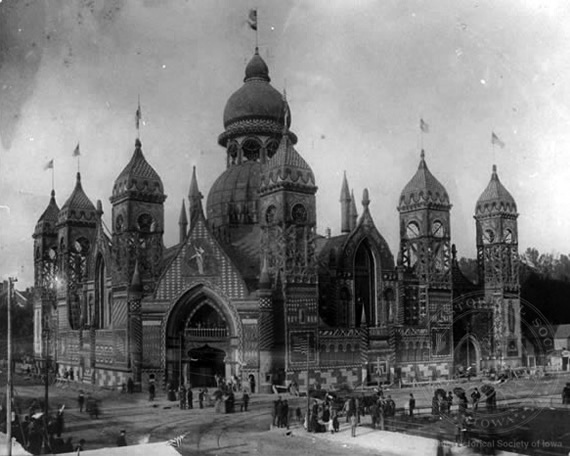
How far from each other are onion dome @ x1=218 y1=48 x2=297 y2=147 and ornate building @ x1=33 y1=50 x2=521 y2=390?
3.3 inches

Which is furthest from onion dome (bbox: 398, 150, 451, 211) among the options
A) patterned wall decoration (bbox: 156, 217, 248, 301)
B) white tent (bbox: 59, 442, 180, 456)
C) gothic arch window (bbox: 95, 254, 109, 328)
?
white tent (bbox: 59, 442, 180, 456)

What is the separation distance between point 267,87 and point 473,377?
65.0 ft

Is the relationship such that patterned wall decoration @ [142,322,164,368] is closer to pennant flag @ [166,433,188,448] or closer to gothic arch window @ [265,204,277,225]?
gothic arch window @ [265,204,277,225]

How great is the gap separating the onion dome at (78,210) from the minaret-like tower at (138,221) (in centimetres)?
629

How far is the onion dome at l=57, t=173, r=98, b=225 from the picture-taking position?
138 ft

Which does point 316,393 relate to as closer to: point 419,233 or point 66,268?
point 419,233

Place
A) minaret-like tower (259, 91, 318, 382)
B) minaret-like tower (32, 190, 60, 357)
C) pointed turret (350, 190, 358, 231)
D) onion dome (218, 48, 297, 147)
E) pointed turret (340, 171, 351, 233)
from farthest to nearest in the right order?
pointed turret (350, 190, 358, 231) → pointed turret (340, 171, 351, 233) → minaret-like tower (32, 190, 60, 357) → onion dome (218, 48, 297, 147) → minaret-like tower (259, 91, 318, 382)

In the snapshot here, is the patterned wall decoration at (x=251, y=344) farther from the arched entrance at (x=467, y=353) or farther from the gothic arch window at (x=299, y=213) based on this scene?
the arched entrance at (x=467, y=353)

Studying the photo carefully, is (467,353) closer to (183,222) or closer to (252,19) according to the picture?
(183,222)

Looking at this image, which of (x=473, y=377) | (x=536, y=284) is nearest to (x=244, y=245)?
(x=473, y=377)

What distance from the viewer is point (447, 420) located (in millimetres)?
23688

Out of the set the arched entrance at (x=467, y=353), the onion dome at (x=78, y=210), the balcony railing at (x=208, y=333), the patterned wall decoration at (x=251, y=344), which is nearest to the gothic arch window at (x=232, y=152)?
the onion dome at (x=78, y=210)

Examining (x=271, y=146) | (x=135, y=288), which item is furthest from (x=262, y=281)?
(x=271, y=146)

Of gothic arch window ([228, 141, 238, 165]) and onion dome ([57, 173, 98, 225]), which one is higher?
gothic arch window ([228, 141, 238, 165])
